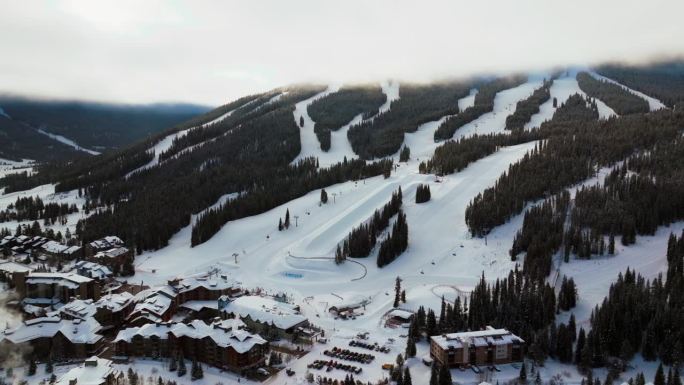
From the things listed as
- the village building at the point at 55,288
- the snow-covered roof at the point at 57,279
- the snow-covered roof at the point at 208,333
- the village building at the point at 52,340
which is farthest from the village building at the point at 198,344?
the snow-covered roof at the point at 57,279

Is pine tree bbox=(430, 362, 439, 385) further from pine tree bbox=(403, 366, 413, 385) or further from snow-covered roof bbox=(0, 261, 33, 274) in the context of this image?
snow-covered roof bbox=(0, 261, 33, 274)

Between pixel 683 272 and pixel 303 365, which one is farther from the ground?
pixel 683 272

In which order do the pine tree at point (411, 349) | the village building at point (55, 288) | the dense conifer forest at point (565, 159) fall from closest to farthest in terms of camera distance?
the pine tree at point (411, 349) → the village building at point (55, 288) → the dense conifer forest at point (565, 159)

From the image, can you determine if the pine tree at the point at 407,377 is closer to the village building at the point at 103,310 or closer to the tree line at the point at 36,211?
the village building at the point at 103,310

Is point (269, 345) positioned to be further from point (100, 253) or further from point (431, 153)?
point (431, 153)

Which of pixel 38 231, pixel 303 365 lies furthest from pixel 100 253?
pixel 303 365

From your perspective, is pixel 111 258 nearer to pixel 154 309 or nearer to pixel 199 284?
pixel 199 284
